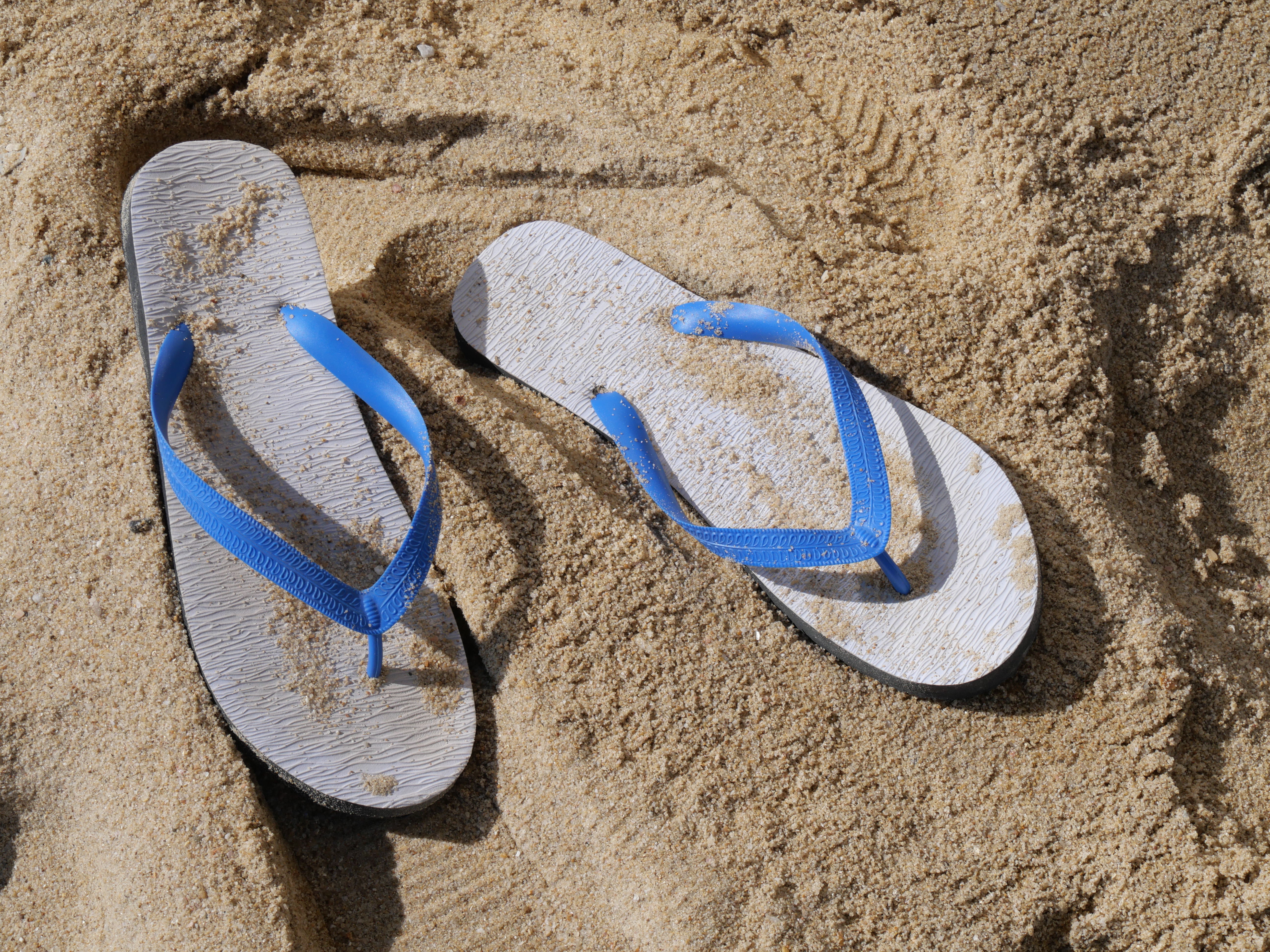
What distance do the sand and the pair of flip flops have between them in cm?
9

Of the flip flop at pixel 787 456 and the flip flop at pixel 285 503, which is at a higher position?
the flip flop at pixel 787 456

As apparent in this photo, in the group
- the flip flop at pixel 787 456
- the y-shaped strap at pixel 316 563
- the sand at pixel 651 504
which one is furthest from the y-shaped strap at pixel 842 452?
the y-shaped strap at pixel 316 563

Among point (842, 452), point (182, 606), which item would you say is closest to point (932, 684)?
point (842, 452)

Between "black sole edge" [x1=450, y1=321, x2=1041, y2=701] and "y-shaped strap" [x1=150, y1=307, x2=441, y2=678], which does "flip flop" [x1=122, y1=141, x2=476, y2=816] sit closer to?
"y-shaped strap" [x1=150, y1=307, x2=441, y2=678]

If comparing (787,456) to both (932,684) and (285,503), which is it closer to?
(932,684)

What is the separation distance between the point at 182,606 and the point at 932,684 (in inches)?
57.0

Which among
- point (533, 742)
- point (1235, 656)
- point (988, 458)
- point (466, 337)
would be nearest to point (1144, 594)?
point (1235, 656)

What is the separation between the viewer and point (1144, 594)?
5.78ft

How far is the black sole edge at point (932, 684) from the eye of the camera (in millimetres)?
1672

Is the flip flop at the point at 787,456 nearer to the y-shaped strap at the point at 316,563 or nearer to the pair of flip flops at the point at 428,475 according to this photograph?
the pair of flip flops at the point at 428,475

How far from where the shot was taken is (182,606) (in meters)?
1.70

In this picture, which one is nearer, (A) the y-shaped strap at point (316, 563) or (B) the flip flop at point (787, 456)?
(A) the y-shaped strap at point (316, 563)

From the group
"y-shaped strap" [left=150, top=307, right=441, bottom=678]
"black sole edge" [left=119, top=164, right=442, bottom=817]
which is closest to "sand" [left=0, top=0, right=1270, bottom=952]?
"black sole edge" [left=119, top=164, right=442, bottom=817]

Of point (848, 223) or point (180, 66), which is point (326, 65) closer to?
point (180, 66)
